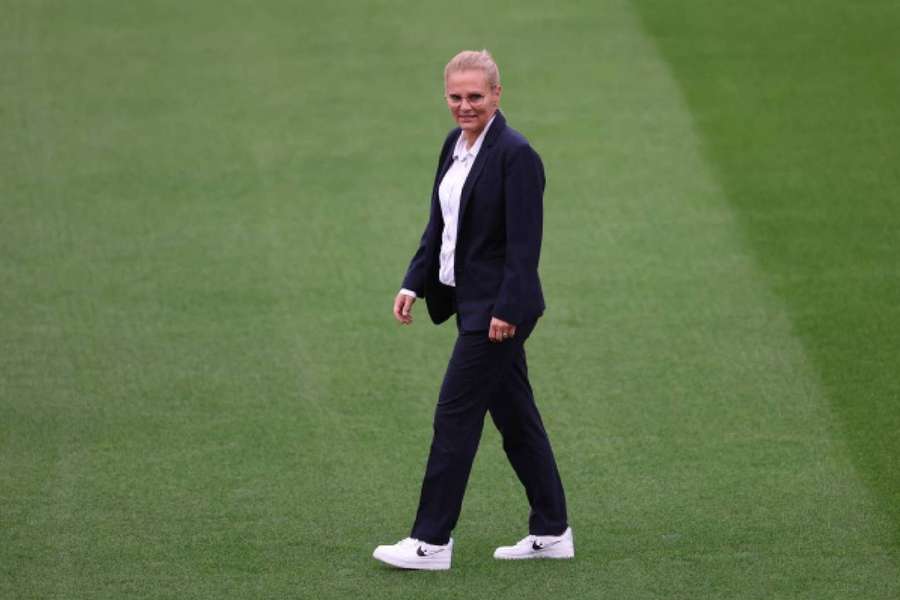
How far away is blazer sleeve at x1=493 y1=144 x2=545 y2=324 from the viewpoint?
501 cm

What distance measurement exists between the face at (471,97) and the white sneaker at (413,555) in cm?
136

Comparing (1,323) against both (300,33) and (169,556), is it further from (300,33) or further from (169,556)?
(300,33)

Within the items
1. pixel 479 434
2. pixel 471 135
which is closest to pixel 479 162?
pixel 471 135

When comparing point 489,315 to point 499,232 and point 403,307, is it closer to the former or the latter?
point 499,232

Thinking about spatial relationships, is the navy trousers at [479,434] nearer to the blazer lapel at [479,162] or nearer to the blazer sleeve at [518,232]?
the blazer sleeve at [518,232]

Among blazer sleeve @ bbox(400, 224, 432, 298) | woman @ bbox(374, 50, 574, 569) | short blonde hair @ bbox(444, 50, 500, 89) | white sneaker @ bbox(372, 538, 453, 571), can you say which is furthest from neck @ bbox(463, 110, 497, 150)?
white sneaker @ bbox(372, 538, 453, 571)

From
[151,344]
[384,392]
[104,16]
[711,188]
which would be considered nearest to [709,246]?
[711,188]

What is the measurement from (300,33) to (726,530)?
6204 millimetres

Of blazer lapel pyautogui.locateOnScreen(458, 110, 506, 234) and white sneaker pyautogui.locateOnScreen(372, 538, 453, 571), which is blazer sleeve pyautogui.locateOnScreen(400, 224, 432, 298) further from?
white sneaker pyautogui.locateOnScreen(372, 538, 453, 571)

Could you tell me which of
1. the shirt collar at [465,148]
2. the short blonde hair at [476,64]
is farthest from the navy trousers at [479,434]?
the short blonde hair at [476,64]

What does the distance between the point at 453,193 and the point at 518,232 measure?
0.95 ft

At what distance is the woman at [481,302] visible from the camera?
5.02 m

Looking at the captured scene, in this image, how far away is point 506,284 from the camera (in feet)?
16.5

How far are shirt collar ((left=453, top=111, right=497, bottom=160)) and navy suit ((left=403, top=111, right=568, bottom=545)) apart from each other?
2cm
